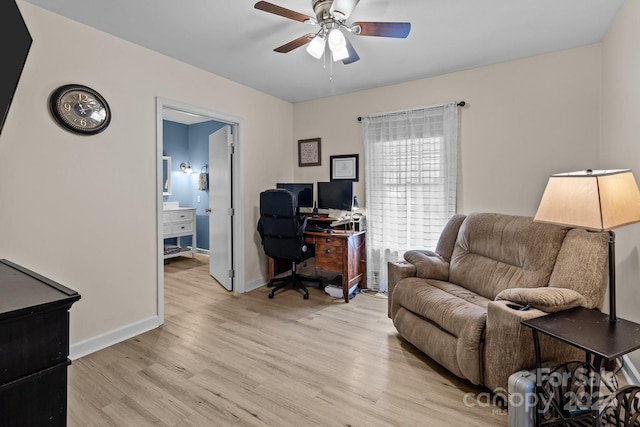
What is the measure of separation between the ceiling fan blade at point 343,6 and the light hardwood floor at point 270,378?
2275 millimetres

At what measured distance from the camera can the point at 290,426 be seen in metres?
1.61

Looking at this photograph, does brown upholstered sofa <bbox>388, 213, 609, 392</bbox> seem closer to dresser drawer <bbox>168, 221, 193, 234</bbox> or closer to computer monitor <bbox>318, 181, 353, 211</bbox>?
computer monitor <bbox>318, 181, 353, 211</bbox>

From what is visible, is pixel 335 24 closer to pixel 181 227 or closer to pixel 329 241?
pixel 329 241

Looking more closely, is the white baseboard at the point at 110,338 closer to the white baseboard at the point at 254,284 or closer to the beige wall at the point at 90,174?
the beige wall at the point at 90,174

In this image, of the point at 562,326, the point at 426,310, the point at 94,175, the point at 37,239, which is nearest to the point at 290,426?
the point at 426,310

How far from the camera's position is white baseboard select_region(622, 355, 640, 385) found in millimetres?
1840

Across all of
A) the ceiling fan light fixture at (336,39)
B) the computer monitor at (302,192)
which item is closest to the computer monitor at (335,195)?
the computer monitor at (302,192)

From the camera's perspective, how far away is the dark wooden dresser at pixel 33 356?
89 cm

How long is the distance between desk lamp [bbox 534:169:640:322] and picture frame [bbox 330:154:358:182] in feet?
8.14

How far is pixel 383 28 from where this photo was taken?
1.88 meters

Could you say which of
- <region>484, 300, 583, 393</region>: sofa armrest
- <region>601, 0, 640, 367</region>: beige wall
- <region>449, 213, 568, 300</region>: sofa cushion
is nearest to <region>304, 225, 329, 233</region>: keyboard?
<region>449, 213, 568, 300</region>: sofa cushion

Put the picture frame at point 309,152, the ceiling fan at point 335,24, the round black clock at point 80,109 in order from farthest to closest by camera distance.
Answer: the picture frame at point 309,152 → the round black clock at point 80,109 → the ceiling fan at point 335,24

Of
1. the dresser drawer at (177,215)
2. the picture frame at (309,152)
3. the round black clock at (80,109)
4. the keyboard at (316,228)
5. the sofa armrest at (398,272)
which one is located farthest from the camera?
the dresser drawer at (177,215)

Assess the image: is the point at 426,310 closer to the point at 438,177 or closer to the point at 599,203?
the point at 599,203
